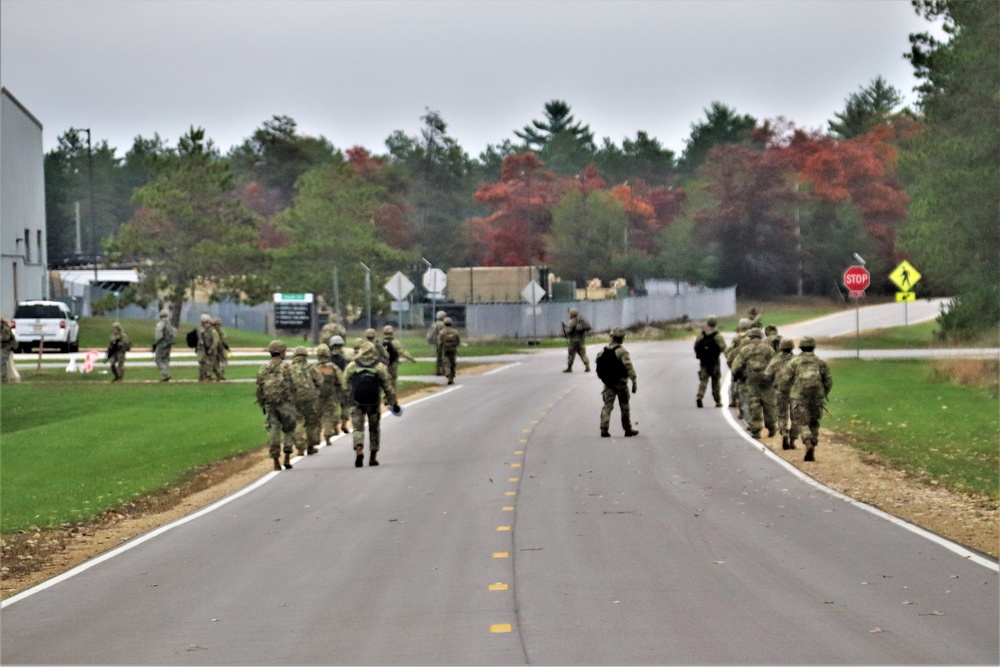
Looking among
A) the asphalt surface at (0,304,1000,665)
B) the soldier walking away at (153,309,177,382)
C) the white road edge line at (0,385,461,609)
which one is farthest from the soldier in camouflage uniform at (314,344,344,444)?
the soldier walking away at (153,309,177,382)

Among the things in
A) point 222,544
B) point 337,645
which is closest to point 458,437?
point 222,544

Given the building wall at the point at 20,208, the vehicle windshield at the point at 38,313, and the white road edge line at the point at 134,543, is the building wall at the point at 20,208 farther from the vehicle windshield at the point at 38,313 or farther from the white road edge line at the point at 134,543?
the white road edge line at the point at 134,543

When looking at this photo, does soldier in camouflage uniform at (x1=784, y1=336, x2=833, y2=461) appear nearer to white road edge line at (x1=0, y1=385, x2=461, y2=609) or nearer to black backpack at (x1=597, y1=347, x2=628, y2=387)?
black backpack at (x1=597, y1=347, x2=628, y2=387)

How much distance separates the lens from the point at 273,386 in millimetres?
21359

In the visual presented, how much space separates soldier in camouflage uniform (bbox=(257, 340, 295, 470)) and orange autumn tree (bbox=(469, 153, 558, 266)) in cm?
7222

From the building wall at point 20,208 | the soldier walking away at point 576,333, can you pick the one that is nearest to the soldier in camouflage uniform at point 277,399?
the soldier walking away at point 576,333

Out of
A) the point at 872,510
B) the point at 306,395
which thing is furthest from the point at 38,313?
the point at 872,510

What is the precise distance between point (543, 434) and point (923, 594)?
45.3ft

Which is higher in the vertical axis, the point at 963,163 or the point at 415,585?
the point at 963,163

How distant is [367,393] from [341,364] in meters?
4.68

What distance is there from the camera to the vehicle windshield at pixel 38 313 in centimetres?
5131

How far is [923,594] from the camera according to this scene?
38.0ft

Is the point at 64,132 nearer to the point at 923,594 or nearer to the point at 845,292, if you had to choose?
the point at 845,292

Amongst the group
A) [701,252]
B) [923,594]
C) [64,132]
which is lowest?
[923,594]
